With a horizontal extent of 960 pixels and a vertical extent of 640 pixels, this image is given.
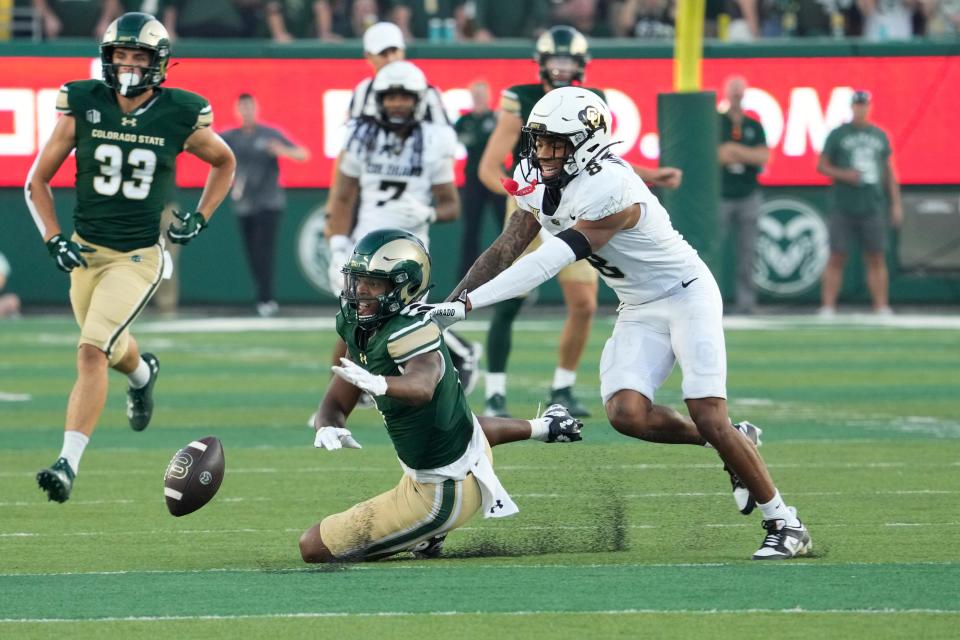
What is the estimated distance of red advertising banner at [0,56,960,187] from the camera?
56.3 feet

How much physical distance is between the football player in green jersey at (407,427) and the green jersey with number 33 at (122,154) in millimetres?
2128

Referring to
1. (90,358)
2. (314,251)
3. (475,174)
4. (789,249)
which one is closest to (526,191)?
(90,358)

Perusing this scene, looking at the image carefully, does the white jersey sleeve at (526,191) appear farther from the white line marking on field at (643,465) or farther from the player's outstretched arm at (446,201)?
the player's outstretched arm at (446,201)

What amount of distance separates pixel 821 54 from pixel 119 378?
7.88 meters

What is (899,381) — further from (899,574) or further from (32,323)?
(32,323)

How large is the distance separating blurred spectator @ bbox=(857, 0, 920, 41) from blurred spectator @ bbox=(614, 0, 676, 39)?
6.29 feet

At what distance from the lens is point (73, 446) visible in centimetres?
707

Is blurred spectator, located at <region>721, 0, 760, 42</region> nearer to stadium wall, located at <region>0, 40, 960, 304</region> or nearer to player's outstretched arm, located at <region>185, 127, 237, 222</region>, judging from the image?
stadium wall, located at <region>0, 40, 960, 304</region>

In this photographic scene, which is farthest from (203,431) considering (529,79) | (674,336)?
(529,79)

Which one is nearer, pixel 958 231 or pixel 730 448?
pixel 730 448

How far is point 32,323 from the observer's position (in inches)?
635

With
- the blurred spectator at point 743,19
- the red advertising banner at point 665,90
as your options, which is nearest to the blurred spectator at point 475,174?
the red advertising banner at point 665,90

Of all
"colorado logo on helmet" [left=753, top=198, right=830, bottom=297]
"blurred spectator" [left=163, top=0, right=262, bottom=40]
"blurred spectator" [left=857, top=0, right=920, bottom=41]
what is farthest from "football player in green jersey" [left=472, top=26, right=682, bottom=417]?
"blurred spectator" [left=857, top=0, right=920, bottom=41]

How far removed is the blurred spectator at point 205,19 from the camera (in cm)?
1727
